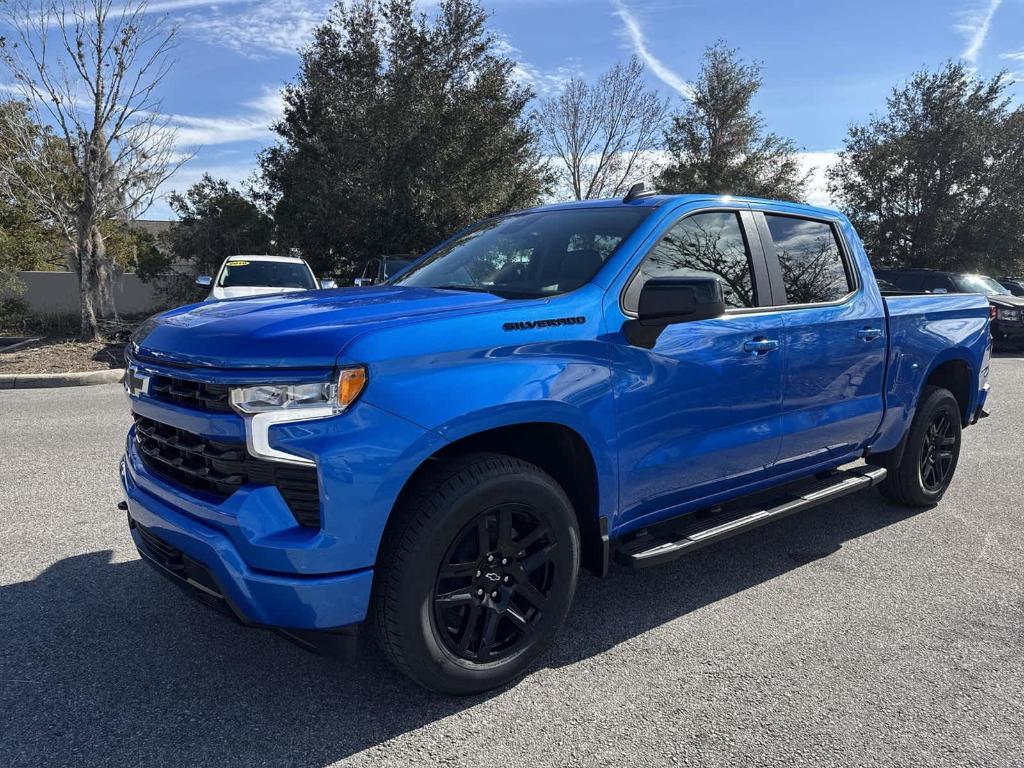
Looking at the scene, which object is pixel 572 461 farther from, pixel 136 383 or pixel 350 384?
pixel 136 383

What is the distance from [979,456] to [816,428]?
12.0 ft

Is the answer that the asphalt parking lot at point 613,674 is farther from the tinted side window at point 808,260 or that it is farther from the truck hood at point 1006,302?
the truck hood at point 1006,302

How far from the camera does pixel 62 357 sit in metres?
11.5

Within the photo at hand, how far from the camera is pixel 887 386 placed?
14.0 feet

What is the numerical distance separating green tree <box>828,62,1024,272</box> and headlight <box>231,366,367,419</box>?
27900 millimetres

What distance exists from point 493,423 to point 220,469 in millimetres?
906

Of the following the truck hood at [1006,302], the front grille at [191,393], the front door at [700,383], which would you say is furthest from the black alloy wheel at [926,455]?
the truck hood at [1006,302]

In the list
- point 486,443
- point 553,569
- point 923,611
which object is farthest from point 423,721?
point 923,611

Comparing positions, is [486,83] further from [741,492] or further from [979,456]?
[741,492]

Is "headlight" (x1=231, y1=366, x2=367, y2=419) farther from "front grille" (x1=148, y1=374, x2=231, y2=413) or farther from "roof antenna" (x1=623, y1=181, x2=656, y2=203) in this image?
"roof antenna" (x1=623, y1=181, x2=656, y2=203)

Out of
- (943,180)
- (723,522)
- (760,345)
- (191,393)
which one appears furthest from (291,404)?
(943,180)

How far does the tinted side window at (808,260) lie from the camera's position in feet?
12.5

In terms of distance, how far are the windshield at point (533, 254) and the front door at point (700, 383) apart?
0.73 feet

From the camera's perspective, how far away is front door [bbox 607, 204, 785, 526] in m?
2.92
